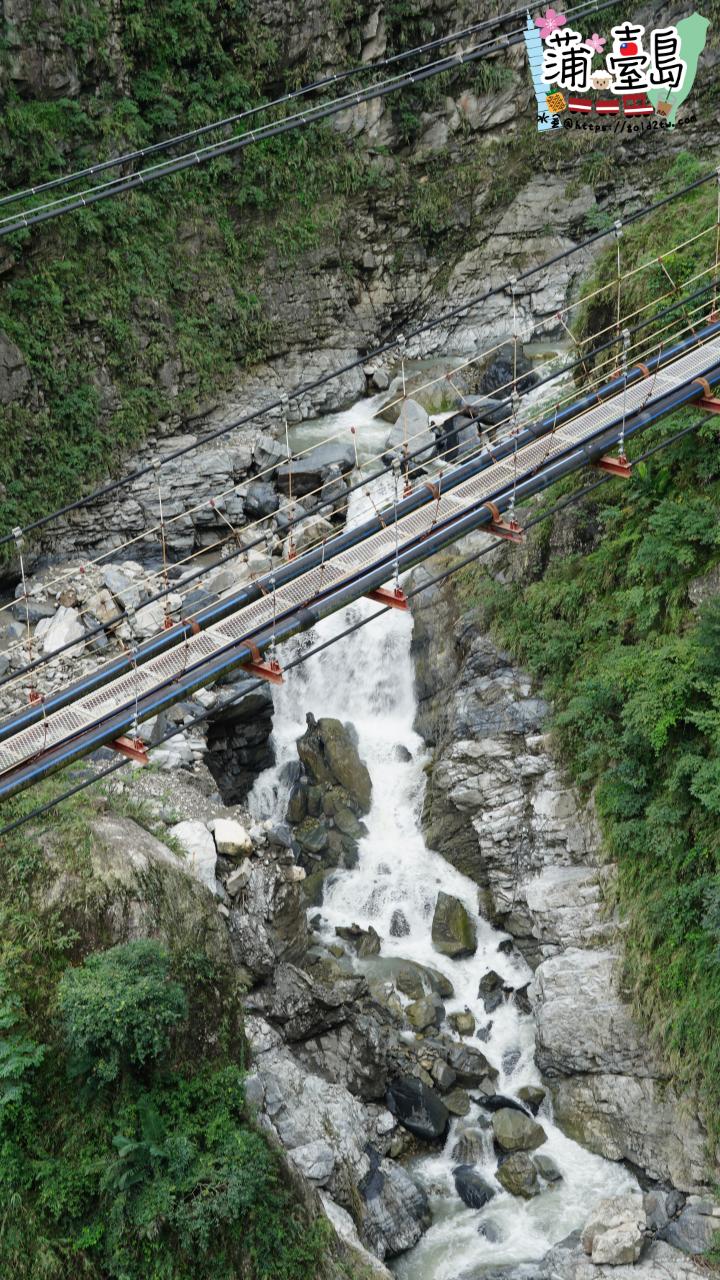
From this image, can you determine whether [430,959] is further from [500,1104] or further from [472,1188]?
[472,1188]

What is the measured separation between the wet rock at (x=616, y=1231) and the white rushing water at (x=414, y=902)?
35cm

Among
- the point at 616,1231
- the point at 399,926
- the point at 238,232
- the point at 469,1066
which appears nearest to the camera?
the point at 616,1231

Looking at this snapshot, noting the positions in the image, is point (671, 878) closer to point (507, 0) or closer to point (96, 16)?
point (96, 16)

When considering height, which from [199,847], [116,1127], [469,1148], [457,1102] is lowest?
[469,1148]

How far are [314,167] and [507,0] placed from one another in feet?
20.2

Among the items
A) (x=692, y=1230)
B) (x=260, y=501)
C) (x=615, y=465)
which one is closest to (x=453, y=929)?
(x=692, y=1230)

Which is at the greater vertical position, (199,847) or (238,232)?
(238,232)

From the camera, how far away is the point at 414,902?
48.3ft

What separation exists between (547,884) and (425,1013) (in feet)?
7.20

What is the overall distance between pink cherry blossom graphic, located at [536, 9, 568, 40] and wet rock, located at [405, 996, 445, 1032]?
2114 centimetres

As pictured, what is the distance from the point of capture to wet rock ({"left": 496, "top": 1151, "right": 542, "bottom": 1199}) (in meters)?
11.5

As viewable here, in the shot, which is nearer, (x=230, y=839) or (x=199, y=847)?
(x=199, y=847)

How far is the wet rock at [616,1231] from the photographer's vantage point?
10383 mm

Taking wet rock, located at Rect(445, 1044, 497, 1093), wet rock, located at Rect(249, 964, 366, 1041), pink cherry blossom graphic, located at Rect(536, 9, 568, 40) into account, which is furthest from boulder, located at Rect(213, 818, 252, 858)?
pink cherry blossom graphic, located at Rect(536, 9, 568, 40)
